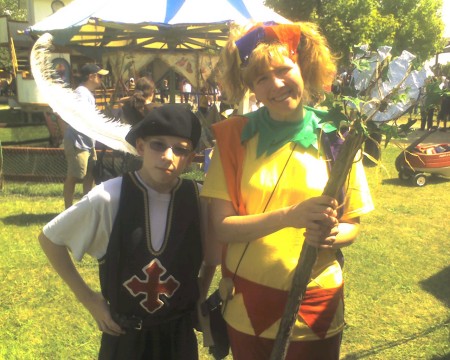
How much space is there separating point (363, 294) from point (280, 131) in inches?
107

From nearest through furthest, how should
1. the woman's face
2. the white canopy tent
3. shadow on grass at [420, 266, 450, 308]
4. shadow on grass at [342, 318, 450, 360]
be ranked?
the woman's face → shadow on grass at [342, 318, 450, 360] → shadow on grass at [420, 266, 450, 308] → the white canopy tent

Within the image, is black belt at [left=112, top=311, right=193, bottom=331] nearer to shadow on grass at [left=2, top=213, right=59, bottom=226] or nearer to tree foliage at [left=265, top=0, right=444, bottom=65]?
shadow on grass at [left=2, top=213, right=59, bottom=226]

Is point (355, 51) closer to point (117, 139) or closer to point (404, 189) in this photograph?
point (117, 139)

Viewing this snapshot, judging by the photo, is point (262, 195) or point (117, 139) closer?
point (262, 195)

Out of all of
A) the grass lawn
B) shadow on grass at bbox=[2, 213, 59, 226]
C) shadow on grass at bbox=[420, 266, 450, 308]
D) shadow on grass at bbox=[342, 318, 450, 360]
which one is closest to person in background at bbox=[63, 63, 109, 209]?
shadow on grass at bbox=[2, 213, 59, 226]

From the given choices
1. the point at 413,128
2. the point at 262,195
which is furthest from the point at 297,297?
the point at 413,128

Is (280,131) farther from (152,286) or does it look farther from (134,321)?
(134,321)

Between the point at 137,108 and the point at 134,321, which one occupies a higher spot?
the point at 134,321

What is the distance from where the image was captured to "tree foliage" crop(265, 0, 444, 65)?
2397cm

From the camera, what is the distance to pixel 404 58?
118cm

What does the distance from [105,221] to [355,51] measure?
883 millimetres

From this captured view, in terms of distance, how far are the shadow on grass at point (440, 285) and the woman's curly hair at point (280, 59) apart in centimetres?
282

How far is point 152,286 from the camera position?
4.99ft

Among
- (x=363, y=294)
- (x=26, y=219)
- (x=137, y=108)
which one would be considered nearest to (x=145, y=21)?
(x=137, y=108)
